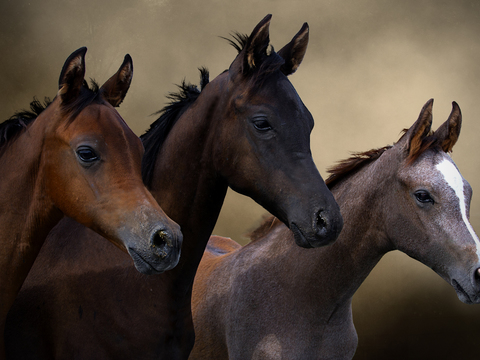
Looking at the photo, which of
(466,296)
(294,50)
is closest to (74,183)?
(294,50)

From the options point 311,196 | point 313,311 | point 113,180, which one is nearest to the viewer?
point 113,180

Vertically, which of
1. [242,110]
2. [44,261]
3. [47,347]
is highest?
[242,110]

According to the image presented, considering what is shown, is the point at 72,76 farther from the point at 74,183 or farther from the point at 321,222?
the point at 321,222

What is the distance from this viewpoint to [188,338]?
180 centimetres

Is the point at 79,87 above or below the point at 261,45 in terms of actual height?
below

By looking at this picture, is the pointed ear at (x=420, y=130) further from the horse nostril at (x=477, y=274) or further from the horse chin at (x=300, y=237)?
the horse chin at (x=300, y=237)

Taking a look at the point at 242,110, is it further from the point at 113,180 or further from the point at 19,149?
the point at 19,149

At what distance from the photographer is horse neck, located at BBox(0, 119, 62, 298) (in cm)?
155

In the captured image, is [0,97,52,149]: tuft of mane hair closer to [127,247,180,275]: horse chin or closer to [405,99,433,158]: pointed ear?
[127,247,180,275]: horse chin

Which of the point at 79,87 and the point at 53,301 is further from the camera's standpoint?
the point at 53,301

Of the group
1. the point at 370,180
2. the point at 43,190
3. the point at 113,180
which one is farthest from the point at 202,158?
the point at 370,180

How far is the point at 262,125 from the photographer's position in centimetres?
168

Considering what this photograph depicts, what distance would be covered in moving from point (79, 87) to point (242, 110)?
1.85ft

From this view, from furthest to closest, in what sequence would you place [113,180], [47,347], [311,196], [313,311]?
[313,311]
[47,347]
[311,196]
[113,180]
